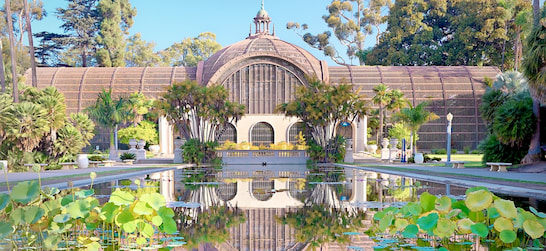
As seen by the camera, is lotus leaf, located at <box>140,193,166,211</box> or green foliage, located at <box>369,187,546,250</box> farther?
lotus leaf, located at <box>140,193,166,211</box>

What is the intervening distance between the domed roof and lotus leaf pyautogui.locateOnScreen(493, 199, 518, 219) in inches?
1798

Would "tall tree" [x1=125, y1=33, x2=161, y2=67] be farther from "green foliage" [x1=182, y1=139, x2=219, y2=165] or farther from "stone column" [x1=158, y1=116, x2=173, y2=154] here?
"green foliage" [x1=182, y1=139, x2=219, y2=165]

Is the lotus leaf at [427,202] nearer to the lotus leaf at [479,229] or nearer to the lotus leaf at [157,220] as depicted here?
the lotus leaf at [479,229]

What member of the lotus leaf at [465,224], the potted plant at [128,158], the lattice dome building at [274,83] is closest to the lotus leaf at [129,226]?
the lotus leaf at [465,224]

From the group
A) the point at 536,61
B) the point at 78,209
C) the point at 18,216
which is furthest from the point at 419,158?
the point at 18,216

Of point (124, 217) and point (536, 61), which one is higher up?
point (536, 61)

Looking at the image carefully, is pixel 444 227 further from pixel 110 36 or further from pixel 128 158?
pixel 110 36

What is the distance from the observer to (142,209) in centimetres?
782

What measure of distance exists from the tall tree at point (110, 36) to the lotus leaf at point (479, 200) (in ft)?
239

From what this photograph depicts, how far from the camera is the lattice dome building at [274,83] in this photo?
55.2 m

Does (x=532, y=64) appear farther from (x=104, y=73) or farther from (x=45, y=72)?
(x=45, y=72)

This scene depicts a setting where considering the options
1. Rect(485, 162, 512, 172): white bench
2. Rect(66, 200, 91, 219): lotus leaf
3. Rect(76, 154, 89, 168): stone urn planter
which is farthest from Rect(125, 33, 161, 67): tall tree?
Rect(66, 200, 91, 219): lotus leaf

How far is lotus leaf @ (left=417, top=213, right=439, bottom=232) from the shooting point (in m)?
7.52

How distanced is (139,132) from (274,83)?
14.1m
